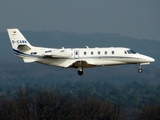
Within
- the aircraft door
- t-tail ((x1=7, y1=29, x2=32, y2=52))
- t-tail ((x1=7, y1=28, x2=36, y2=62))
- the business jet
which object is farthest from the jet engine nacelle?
t-tail ((x1=7, y1=29, x2=32, y2=52))

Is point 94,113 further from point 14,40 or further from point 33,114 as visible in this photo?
point 14,40

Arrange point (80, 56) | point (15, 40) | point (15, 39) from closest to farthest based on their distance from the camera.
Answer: point (80, 56) → point (15, 40) → point (15, 39)

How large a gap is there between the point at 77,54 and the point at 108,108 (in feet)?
130

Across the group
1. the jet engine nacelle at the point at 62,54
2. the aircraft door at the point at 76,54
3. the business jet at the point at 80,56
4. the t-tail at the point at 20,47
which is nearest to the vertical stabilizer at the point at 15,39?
the t-tail at the point at 20,47

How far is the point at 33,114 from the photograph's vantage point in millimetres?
114188

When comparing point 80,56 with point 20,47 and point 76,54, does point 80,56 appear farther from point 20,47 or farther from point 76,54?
point 20,47

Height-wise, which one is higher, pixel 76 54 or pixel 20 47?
pixel 20 47

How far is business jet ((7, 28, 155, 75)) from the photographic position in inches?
3172

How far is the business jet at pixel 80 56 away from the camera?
8056cm

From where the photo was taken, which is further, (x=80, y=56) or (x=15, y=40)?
(x=15, y=40)

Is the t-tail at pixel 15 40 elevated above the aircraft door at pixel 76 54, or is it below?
above

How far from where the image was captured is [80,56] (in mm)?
80625

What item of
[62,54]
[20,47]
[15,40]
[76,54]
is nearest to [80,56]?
Result: [76,54]

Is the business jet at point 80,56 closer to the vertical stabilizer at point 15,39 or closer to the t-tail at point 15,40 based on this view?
the t-tail at point 15,40
